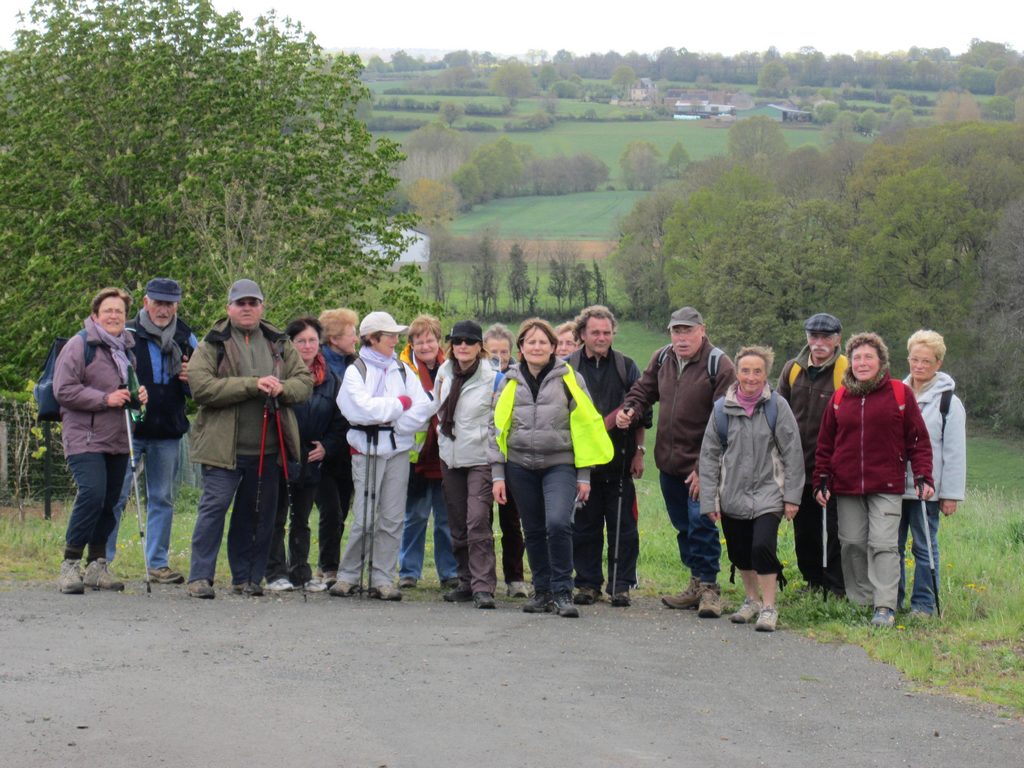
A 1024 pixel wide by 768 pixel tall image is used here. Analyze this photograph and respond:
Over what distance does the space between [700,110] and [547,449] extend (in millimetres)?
174194

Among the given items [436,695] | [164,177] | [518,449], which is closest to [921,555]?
[518,449]

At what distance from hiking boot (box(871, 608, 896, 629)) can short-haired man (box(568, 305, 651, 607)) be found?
1.90m

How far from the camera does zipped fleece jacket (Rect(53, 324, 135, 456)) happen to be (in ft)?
31.4

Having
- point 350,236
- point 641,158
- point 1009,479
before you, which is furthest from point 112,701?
point 641,158

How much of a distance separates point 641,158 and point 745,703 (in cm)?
12547

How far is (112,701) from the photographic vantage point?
6.63 m

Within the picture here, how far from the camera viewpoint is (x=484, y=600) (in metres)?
9.85

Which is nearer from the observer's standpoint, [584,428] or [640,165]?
[584,428]

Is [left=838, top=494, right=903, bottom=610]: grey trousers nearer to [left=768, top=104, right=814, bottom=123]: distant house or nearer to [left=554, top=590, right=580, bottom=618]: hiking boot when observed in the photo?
[left=554, top=590, right=580, bottom=618]: hiking boot

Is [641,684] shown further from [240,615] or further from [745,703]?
[240,615]

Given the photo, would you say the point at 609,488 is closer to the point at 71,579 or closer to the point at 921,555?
the point at 921,555

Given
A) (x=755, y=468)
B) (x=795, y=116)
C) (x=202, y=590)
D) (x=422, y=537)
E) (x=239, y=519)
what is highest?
(x=795, y=116)

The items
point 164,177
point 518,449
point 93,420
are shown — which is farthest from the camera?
point 164,177

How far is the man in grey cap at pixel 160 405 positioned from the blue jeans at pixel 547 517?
8.85 feet
